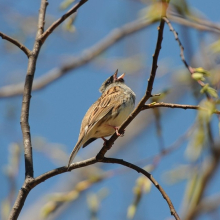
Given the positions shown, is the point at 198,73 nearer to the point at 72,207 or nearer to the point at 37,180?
the point at 37,180

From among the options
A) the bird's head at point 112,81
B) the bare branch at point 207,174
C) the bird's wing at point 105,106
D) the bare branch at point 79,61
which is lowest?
the bare branch at point 207,174

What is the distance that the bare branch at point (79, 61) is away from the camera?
696 centimetres

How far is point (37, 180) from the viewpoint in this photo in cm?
285

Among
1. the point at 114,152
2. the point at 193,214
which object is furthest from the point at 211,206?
the point at 114,152

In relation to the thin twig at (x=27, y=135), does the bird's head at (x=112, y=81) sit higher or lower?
higher

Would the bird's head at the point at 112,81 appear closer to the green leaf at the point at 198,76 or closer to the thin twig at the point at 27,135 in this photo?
the thin twig at the point at 27,135

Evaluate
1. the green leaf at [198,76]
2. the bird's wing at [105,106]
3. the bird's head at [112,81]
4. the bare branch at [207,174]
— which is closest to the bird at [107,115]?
the bird's wing at [105,106]

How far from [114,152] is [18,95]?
2566 mm

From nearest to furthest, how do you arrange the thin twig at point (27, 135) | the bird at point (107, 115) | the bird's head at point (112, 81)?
the thin twig at point (27, 135) → the bird at point (107, 115) → the bird's head at point (112, 81)

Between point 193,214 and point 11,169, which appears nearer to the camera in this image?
point 11,169

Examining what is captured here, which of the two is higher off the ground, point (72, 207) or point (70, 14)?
point (72, 207)

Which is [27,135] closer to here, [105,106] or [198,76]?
[198,76]

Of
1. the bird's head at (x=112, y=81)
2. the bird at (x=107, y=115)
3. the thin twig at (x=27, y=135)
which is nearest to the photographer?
the thin twig at (x=27, y=135)

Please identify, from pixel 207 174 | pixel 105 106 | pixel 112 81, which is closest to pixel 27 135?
pixel 105 106
